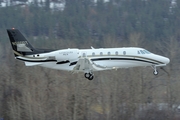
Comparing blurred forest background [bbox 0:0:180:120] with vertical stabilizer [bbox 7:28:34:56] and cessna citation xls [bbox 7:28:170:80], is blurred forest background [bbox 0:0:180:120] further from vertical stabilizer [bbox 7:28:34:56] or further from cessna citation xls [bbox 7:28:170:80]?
vertical stabilizer [bbox 7:28:34:56]

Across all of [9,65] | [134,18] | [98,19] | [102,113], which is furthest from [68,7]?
[102,113]

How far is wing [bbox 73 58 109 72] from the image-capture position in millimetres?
33806

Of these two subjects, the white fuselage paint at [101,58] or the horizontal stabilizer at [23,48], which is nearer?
the white fuselage paint at [101,58]

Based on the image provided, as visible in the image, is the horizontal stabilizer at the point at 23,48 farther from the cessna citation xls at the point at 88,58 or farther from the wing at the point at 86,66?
the wing at the point at 86,66

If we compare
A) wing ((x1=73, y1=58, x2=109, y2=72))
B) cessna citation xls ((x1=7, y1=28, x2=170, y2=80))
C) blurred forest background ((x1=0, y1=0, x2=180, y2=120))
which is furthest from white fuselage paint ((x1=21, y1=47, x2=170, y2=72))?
Answer: blurred forest background ((x1=0, y1=0, x2=180, y2=120))

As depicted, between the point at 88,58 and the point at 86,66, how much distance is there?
660mm

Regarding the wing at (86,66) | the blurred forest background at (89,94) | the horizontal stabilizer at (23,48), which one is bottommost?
the blurred forest background at (89,94)

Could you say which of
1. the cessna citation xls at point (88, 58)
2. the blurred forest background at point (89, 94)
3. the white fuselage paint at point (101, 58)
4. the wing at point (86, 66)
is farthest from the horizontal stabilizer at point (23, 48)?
the blurred forest background at point (89, 94)

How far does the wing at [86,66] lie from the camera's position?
111 ft

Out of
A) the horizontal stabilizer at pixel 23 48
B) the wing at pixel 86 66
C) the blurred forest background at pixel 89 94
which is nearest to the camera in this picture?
the wing at pixel 86 66

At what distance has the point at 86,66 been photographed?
34344 millimetres

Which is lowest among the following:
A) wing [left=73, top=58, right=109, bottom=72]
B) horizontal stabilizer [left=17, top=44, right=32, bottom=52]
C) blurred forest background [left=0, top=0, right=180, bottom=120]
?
blurred forest background [left=0, top=0, right=180, bottom=120]

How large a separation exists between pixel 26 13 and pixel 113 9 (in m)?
27.3

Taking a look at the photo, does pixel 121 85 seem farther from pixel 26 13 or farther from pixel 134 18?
pixel 26 13
